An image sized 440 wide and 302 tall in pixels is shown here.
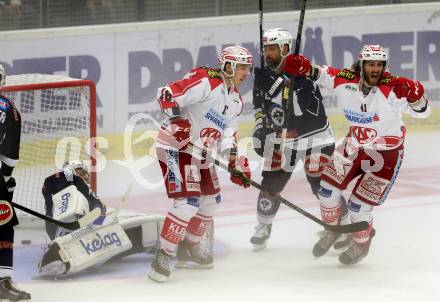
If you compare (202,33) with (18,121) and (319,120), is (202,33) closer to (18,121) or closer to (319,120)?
(319,120)

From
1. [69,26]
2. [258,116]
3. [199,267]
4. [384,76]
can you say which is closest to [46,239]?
[199,267]

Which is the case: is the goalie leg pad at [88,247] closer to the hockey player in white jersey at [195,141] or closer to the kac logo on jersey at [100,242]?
the kac logo on jersey at [100,242]

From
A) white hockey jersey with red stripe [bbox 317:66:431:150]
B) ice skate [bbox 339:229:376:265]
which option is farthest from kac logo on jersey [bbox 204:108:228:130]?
ice skate [bbox 339:229:376:265]

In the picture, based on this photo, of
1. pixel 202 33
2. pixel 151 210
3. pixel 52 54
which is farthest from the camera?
pixel 202 33

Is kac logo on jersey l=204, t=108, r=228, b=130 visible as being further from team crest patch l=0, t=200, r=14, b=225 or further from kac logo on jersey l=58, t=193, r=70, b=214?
team crest patch l=0, t=200, r=14, b=225

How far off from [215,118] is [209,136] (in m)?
0.10

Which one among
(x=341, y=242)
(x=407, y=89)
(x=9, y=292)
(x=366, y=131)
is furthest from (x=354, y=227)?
(x=9, y=292)

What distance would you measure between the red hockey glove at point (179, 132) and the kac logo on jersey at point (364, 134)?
37.3 inches

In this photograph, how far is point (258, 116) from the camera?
6.64m

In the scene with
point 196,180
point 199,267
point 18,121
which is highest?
point 18,121

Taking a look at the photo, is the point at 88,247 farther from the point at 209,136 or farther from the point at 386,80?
the point at 386,80

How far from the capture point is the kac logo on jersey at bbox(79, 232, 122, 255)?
595 centimetres

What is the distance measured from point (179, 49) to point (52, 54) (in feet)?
3.49

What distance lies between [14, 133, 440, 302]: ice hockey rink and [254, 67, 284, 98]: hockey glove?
94cm
